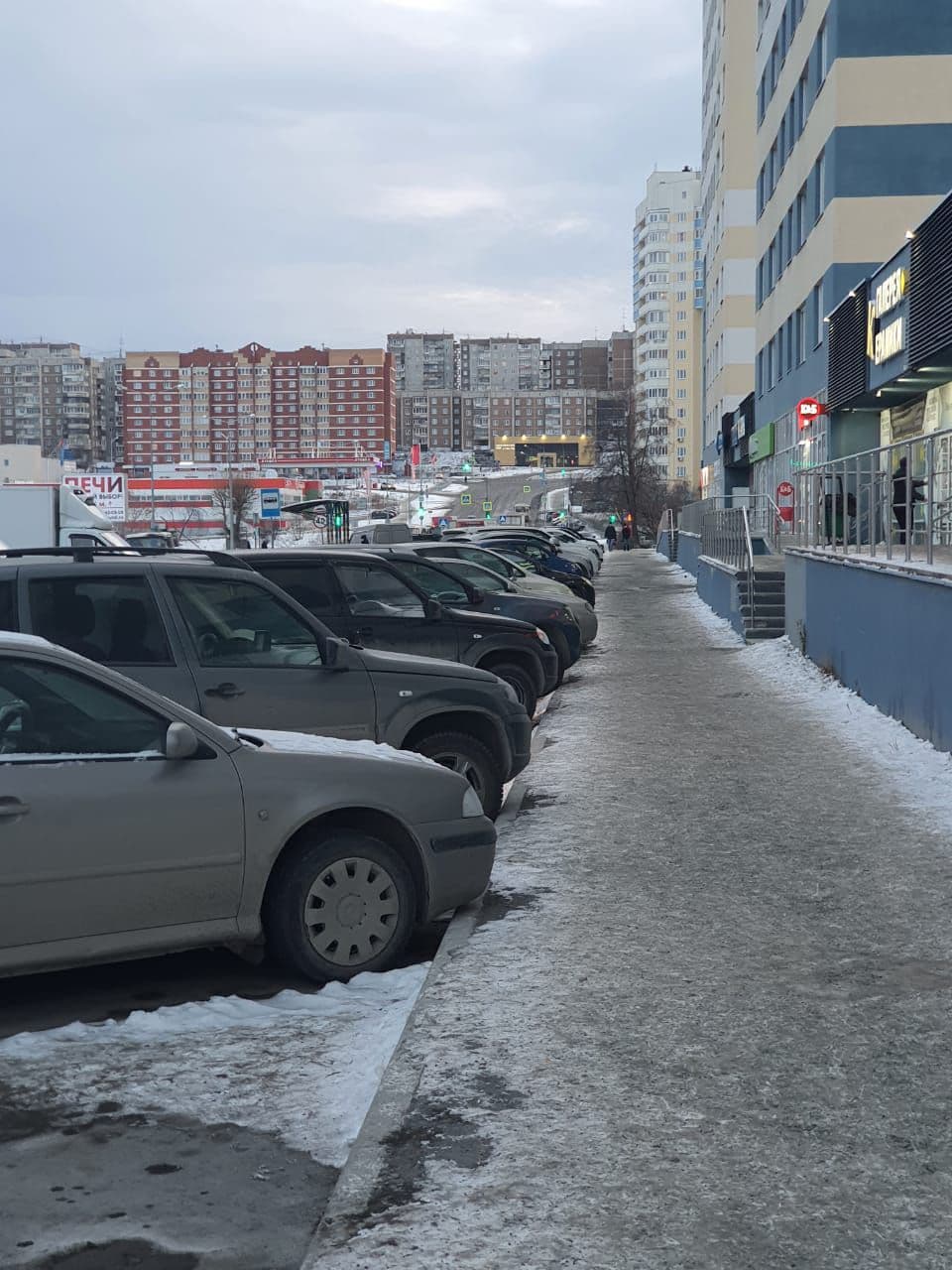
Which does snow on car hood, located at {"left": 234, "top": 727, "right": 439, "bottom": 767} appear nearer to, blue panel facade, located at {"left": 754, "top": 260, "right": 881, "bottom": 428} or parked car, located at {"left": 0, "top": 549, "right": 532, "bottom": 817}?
parked car, located at {"left": 0, "top": 549, "right": 532, "bottom": 817}

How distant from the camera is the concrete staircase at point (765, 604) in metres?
23.5

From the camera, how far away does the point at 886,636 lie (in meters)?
14.1

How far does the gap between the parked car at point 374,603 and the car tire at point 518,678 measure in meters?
0.42

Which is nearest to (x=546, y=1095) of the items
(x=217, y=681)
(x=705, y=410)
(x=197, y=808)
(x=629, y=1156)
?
(x=629, y=1156)

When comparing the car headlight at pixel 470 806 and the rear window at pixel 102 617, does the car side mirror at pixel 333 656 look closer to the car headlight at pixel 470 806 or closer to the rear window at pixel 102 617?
the rear window at pixel 102 617

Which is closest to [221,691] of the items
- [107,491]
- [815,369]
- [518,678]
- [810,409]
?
[518,678]

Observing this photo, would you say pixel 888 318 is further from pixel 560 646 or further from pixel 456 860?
pixel 456 860

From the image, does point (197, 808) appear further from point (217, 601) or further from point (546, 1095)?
point (217, 601)

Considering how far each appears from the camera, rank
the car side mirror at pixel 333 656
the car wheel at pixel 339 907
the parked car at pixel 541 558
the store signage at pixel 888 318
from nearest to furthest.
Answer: the car wheel at pixel 339 907
the car side mirror at pixel 333 656
the store signage at pixel 888 318
the parked car at pixel 541 558

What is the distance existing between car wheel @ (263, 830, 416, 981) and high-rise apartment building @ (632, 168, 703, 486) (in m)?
167

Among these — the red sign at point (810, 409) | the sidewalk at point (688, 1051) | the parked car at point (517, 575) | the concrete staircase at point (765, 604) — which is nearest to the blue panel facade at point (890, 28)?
the red sign at point (810, 409)

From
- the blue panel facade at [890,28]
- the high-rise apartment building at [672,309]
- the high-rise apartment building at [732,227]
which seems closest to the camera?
the blue panel facade at [890,28]

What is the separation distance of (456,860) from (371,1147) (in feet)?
7.66

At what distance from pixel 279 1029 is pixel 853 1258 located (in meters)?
2.54
